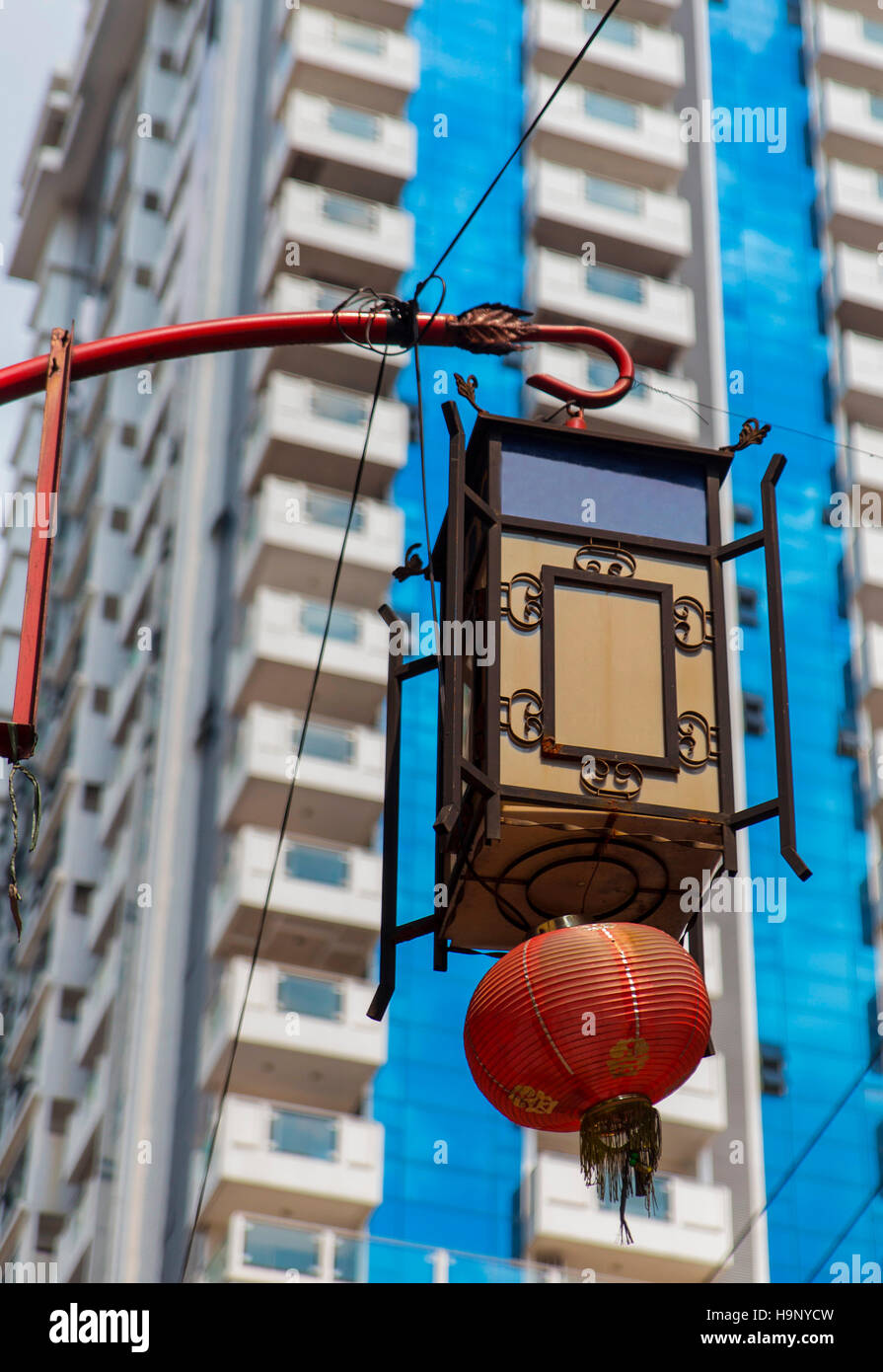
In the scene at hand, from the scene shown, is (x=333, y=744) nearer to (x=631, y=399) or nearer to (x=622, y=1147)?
(x=631, y=399)

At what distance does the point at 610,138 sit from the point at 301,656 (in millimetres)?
11902

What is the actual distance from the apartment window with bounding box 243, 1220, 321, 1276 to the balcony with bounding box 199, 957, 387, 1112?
3572mm

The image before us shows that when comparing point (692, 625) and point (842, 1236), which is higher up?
point (692, 625)

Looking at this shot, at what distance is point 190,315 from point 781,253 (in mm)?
10179

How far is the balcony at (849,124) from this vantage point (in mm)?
40219

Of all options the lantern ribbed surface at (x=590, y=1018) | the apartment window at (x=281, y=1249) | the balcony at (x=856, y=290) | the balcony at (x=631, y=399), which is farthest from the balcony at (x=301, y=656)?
the lantern ribbed surface at (x=590, y=1018)

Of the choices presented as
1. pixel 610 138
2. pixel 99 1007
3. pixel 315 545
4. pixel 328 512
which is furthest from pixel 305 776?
pixel 610 138

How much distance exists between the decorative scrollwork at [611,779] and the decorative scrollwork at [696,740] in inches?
7.5

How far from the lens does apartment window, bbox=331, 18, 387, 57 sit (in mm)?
37625

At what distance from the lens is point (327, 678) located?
33250 millimetres

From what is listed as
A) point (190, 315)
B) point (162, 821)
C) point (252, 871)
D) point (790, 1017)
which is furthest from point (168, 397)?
point (790, 1017)

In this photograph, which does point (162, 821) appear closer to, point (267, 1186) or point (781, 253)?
point (267, 1186)

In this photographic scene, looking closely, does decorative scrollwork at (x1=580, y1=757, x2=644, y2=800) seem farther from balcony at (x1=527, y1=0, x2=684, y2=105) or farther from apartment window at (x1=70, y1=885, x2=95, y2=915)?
balcony at (x1=527, y1=0, x2=684, y2=105)

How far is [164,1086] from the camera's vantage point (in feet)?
105
